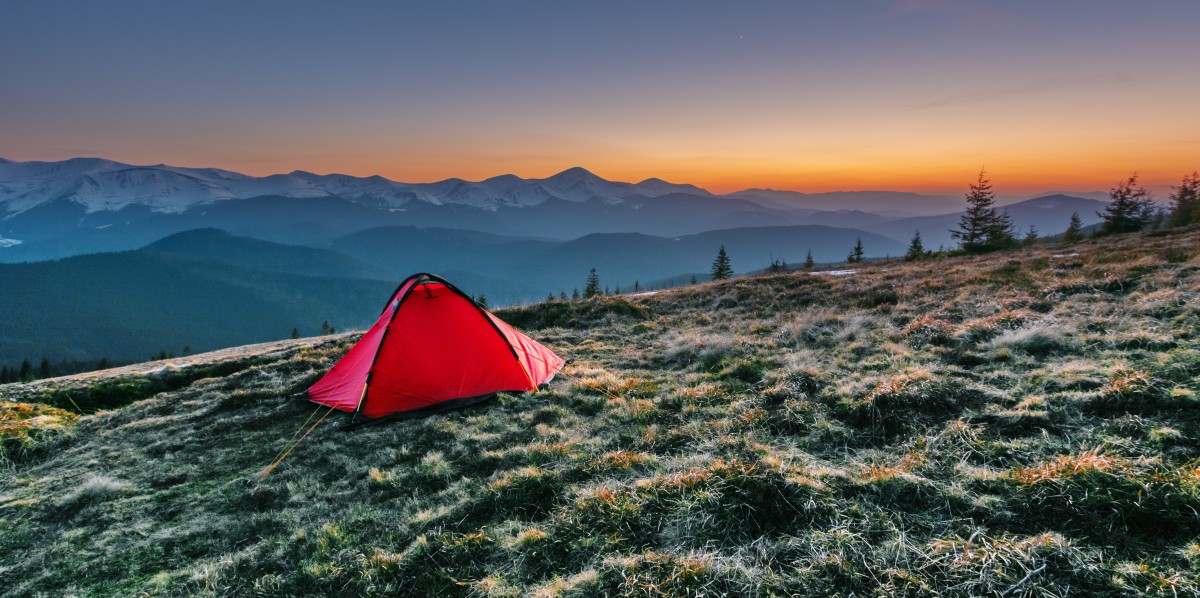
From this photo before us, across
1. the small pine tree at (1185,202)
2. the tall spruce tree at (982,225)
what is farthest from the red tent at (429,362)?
the small pine tree at (1185,202)

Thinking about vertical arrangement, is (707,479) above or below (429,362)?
below

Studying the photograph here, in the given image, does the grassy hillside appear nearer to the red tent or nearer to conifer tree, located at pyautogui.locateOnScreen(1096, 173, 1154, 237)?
the red tent

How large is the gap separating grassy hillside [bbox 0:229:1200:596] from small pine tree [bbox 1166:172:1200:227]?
4446cm

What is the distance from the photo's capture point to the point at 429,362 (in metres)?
9.95

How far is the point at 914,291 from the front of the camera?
50.4ft

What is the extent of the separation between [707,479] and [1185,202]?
6397cm

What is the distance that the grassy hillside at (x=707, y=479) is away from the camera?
3756mm

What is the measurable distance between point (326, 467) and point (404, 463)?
136cm

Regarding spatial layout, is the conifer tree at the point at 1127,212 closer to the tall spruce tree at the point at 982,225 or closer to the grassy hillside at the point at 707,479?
the tall spruce tree at the point at 982,225

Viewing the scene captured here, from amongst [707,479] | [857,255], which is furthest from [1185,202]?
[707,479]

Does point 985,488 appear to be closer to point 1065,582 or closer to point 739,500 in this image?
point 1065,582

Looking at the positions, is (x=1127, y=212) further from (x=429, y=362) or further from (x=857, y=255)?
(x=429, y=362)

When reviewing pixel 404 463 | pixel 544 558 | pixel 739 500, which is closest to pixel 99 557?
pixel 404 463

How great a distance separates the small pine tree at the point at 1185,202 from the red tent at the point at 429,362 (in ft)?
176
